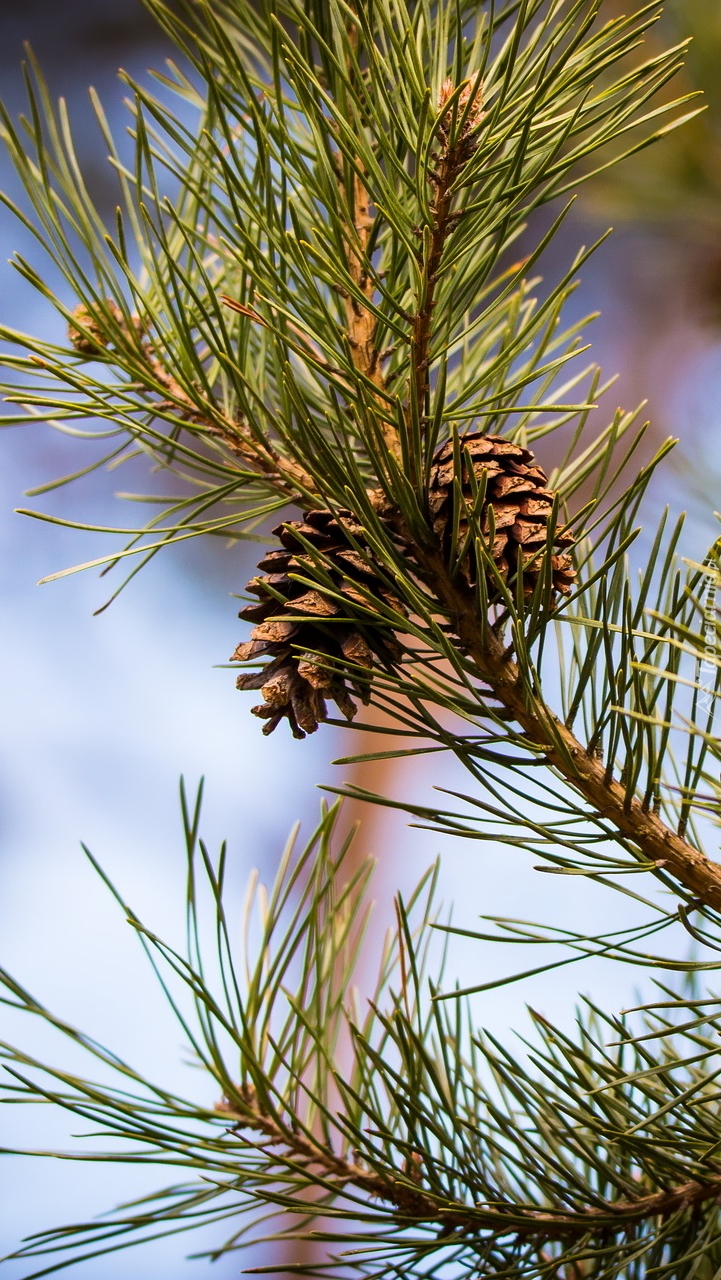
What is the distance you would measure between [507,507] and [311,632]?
5cm

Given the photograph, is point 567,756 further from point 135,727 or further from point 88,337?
point 135,727

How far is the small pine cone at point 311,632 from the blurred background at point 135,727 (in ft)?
2.81

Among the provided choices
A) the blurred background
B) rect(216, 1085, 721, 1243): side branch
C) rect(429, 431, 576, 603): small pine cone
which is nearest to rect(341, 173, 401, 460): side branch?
rect(429, 431, 576, 603): small pine cone

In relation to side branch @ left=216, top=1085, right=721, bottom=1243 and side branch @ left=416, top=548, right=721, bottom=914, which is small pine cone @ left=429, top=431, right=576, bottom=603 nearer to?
side branch @ left=416, top=548, right=721, bottom=914

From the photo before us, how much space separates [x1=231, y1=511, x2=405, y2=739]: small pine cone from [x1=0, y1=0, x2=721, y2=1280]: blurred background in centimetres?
86

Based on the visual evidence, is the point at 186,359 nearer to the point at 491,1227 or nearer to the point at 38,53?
the point at 491,1227

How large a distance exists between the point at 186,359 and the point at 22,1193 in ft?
3.36

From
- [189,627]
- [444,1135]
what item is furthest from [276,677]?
[189,627]

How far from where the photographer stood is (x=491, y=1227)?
9.2 inches

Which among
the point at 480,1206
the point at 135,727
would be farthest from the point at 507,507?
the point at 135,727

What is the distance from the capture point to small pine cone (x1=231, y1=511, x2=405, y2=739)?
0.20m

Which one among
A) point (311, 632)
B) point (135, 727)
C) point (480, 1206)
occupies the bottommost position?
point (480, 1206)

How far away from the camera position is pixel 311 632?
0.21 m

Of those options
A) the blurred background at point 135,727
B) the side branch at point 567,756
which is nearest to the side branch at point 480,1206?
the side branch at point 567,756
